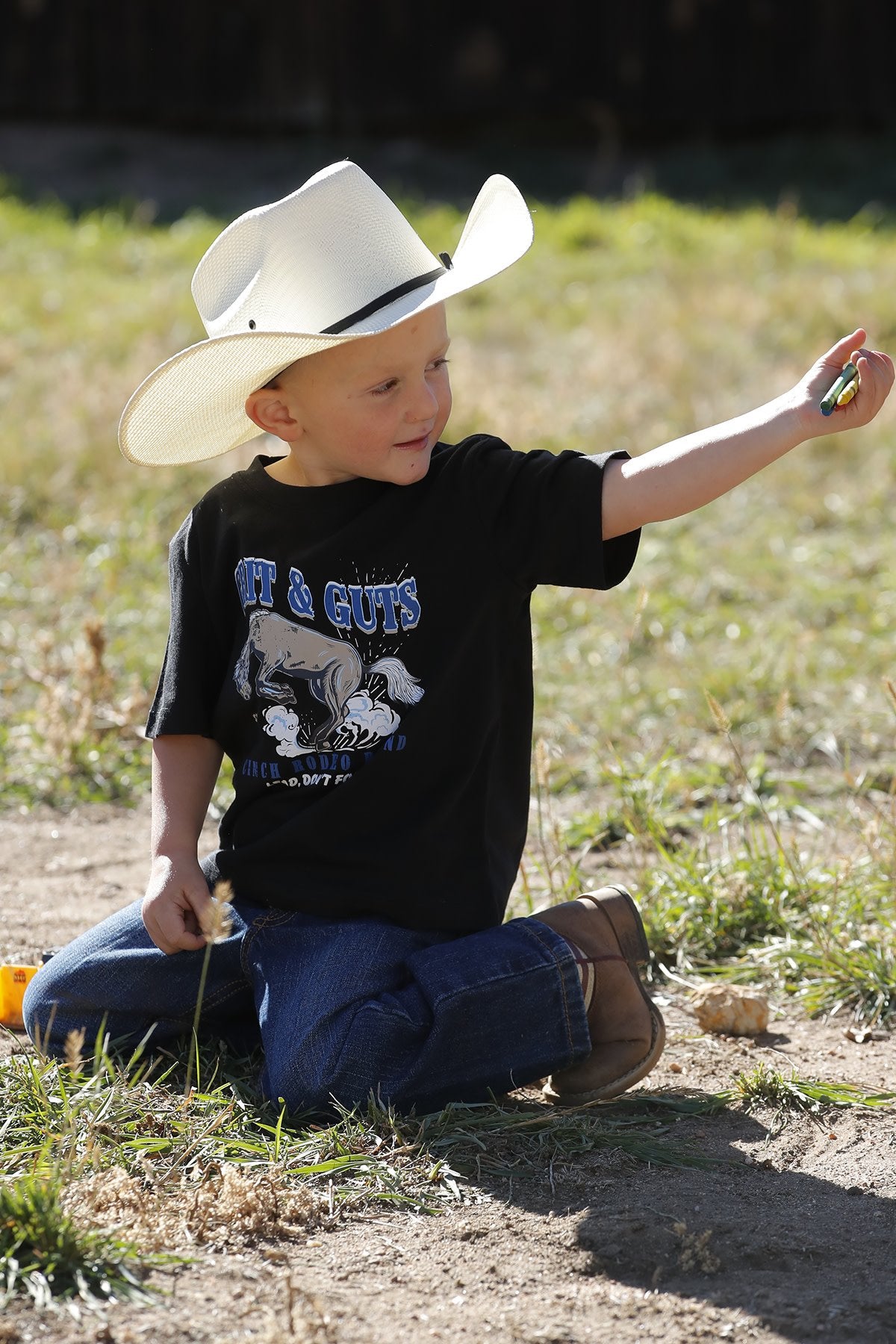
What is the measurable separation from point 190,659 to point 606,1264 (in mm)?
1108

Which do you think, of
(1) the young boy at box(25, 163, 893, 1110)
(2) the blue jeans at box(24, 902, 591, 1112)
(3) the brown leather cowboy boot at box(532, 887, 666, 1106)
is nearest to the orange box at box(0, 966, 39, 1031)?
(1) the young boy at box(25, 163, 893, 1110)

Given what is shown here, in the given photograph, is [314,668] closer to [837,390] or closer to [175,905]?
[175,905]

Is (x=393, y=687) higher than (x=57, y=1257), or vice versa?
(x=393, y=687)

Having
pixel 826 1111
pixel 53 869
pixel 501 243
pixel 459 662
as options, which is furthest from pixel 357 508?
pixel 53 869

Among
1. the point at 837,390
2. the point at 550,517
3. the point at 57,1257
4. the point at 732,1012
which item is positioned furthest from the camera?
the point at 732,1012

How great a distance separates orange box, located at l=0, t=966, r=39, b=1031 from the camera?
2.61 meters

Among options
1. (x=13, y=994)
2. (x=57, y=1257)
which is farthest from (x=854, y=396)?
(x=13, y=994)

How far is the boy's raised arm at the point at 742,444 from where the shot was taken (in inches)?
81.5

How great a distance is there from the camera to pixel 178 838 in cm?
243

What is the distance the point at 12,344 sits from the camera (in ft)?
22.5

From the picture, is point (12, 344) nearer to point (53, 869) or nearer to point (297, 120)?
point (53, 869)

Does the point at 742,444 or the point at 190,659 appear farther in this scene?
the point at 190,659

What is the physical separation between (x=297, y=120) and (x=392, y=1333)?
11222mm

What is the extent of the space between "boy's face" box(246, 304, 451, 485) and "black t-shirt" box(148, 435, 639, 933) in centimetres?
8
